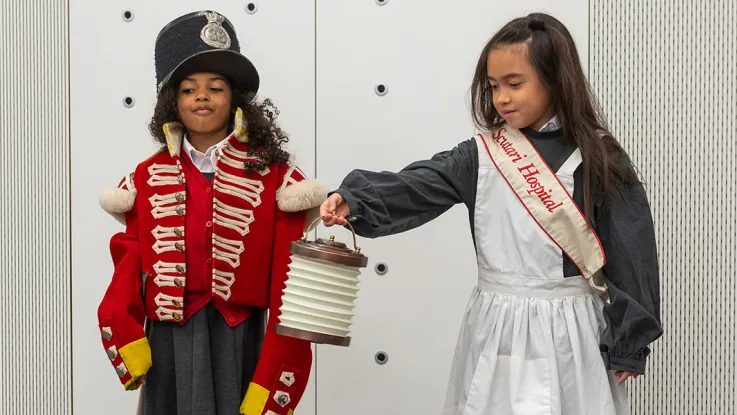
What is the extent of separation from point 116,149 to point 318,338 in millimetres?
1138

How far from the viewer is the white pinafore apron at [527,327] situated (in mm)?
1698

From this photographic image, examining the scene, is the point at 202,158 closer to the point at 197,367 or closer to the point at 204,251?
the point at 204,251

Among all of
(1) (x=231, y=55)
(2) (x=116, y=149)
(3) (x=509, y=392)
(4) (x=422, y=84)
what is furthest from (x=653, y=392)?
(2) (x=116, y=149)

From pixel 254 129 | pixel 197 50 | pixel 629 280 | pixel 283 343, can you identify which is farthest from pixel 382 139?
pixel 629 280

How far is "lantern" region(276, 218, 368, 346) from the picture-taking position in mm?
1583

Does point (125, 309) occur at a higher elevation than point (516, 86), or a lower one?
lower

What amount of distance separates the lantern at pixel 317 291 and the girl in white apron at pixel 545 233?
108mm

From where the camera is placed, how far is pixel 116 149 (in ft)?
8.18

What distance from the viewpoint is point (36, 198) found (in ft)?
8.36

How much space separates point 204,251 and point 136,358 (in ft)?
0.80

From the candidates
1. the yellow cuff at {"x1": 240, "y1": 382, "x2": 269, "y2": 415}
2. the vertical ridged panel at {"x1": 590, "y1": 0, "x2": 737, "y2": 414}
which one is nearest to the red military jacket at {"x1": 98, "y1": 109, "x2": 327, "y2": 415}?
the yellow cuff at {"x1": 240, "y1": 382, "x2": 269, "y2": 415}

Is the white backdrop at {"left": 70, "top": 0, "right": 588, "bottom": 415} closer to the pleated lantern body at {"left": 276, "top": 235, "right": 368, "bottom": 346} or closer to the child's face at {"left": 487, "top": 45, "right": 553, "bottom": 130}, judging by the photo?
the child's face at {"left": 487, "top": 45, "right": 553, "bottom": 130}

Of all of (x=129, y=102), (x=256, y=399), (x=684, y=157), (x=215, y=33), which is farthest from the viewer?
(x=129, y=102)

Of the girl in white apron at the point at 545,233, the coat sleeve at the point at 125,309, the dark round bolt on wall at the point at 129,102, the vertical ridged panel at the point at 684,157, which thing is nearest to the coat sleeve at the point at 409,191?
the girl in white apron at the point at 545,233
